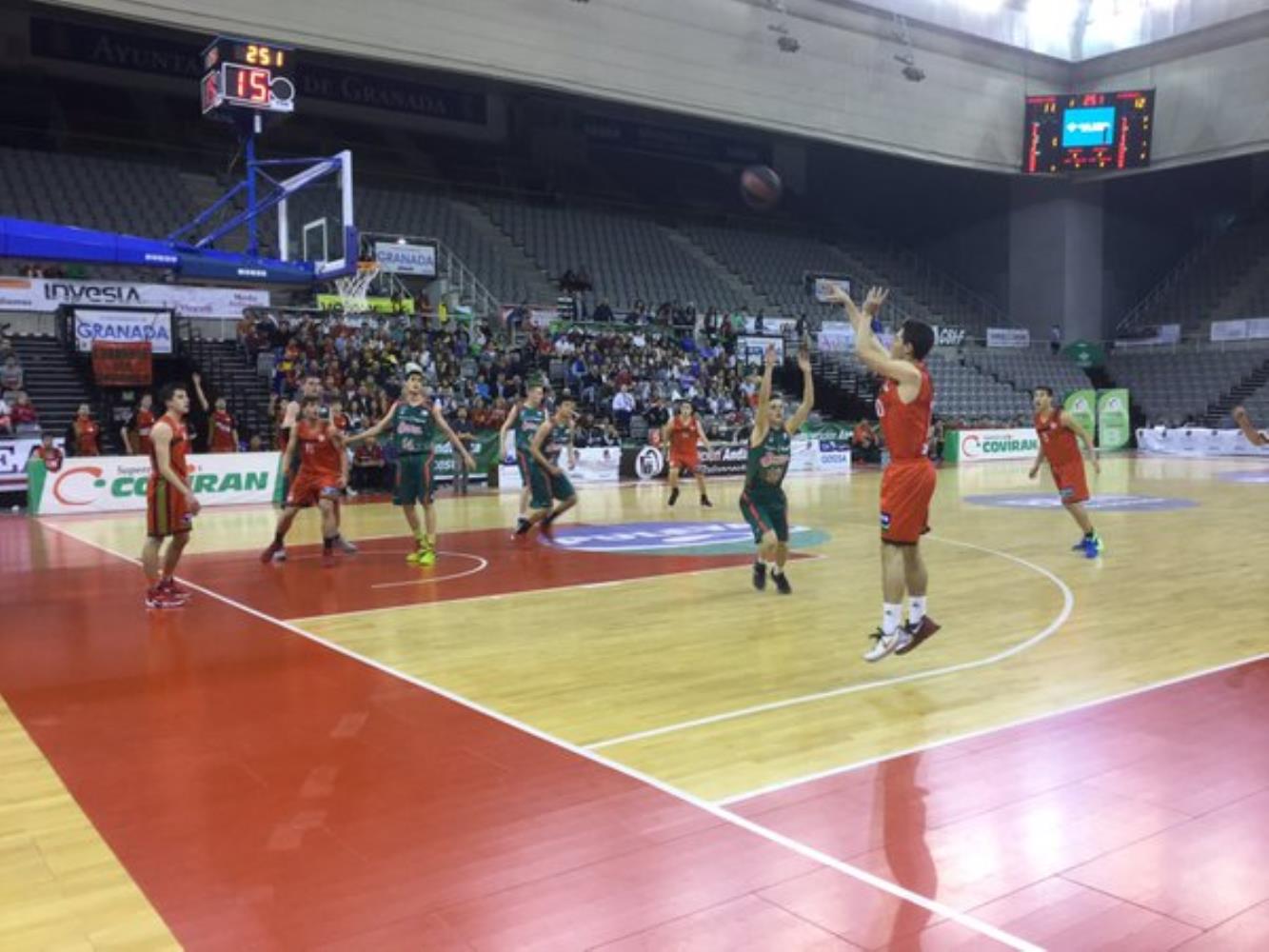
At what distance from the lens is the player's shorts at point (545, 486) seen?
40.4ft

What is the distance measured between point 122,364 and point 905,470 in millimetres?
18088

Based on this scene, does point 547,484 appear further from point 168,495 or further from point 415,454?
point 168,495

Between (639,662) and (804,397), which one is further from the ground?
(804,397)

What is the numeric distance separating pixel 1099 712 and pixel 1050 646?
1532 mm

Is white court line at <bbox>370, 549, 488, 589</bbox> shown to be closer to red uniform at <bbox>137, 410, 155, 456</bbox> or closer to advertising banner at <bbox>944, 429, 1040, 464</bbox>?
red uniform at <bbox>137, 410, 155, 456</bbox>

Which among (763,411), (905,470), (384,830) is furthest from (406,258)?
(384,830)

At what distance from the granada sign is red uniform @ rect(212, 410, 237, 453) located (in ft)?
1.96

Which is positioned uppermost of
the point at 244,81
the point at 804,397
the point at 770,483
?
the point at 244,81

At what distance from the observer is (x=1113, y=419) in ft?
112

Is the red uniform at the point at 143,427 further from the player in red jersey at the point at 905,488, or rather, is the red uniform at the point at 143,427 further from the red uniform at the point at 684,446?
the player in red jersey at the point at 905,488

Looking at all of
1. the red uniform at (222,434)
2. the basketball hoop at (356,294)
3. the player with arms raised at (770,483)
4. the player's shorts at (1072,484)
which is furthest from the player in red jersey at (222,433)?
the player's shorts at (1072,484)

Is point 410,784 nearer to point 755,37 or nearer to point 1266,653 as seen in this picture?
point 1266,653

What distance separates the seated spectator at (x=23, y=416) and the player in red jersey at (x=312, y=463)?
30.3 feet

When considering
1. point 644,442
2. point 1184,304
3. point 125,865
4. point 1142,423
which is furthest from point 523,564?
point 1184,304
